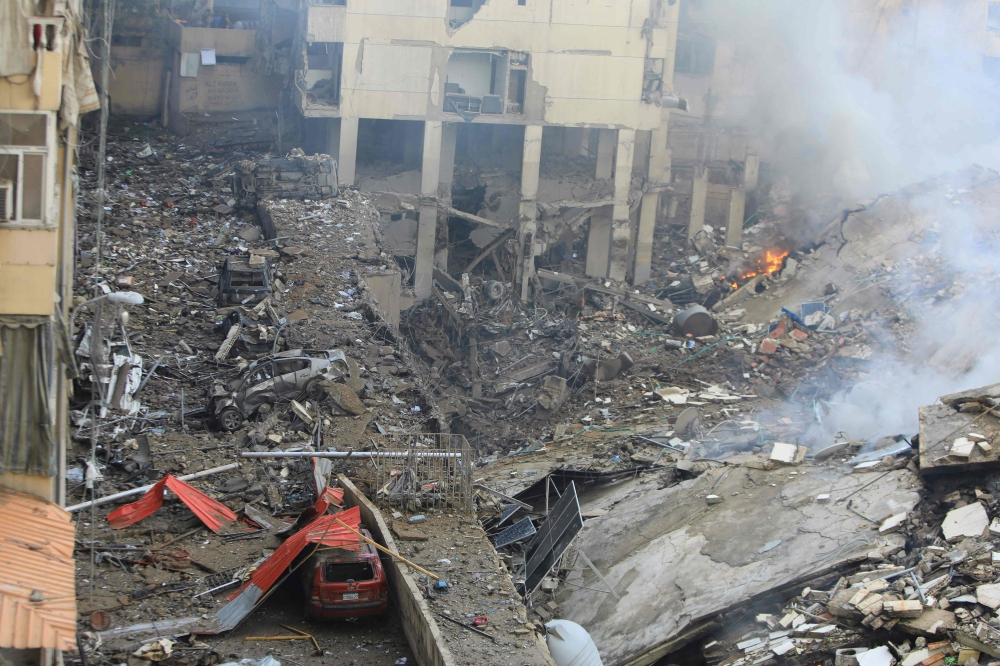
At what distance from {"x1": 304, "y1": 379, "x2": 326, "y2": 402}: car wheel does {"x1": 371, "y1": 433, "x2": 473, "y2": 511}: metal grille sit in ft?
8.11

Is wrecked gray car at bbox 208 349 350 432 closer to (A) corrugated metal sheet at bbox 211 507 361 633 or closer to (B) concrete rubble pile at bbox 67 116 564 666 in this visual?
(B) concrete rubble pile at bbox 67 116 564 666

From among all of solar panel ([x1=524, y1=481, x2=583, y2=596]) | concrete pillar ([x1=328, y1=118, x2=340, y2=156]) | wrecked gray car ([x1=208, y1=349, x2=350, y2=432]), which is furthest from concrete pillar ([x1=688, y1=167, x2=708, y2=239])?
solar panel ([x1=524, y1=481, x2=583, y2=596])

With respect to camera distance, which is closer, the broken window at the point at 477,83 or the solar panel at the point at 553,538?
the solar panel at the point at 553,538

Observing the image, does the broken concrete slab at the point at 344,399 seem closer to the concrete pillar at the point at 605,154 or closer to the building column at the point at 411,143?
the building column at the point at 411,143

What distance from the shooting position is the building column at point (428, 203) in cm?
2723

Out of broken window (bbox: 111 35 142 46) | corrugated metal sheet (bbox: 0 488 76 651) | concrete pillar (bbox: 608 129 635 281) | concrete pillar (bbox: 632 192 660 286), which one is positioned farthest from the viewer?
concrete pillar (bbox: 632 192 660 286)

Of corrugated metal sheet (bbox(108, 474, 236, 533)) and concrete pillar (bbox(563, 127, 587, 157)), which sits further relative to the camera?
concrete pillar (bbox(563, 127, 587, 157))

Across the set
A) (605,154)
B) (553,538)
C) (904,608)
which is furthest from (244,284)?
(605,154)

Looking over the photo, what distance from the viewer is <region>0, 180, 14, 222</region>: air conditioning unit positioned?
750 cm

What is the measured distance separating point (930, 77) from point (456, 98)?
1539 cm

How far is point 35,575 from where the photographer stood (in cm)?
704

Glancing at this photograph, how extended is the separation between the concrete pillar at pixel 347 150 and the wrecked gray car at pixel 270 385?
1218 centimetres

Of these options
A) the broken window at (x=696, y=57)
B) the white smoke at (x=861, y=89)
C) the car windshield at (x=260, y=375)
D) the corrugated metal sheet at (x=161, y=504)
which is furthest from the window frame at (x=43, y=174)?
the broken window at (x=696, y=57)

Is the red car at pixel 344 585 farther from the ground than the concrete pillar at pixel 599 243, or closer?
closer
